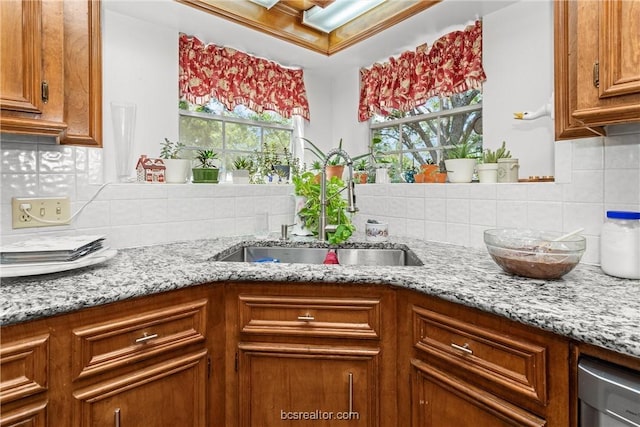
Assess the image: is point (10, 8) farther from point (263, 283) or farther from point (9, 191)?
point (263, 283)

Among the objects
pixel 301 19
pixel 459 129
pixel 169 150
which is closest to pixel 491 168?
pixel 459 129

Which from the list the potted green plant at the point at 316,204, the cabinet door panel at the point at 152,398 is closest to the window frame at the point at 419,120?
the potted green plant at the point at 316,204

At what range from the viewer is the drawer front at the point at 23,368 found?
2.59 ft

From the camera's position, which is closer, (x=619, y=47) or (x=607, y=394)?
(x=607, y=394)

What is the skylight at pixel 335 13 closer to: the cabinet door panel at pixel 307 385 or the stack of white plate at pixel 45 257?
the stack of white plate at pixel 45 257

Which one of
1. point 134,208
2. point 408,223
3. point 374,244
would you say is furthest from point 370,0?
point 134,208

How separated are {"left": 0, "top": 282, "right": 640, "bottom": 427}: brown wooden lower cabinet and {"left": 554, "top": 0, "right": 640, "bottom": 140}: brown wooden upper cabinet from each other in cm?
65

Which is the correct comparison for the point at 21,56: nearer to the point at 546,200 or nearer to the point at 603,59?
the point at 603,59

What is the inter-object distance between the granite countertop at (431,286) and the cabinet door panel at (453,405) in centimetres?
Result: 24

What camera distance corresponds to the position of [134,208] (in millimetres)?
1602

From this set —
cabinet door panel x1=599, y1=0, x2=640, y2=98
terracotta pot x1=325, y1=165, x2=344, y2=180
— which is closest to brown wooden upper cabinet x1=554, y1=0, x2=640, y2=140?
cabinet door panel x1=599, y1=0, x2=640, y2=98

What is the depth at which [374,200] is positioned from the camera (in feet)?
7.04

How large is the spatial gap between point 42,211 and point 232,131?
1523 mm

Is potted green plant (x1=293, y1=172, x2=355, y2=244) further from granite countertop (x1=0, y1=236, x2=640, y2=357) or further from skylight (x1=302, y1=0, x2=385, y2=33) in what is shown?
skylight (x1=302, y1=0, x2=385, y2=33)
